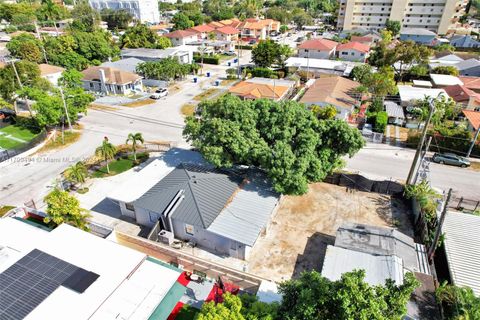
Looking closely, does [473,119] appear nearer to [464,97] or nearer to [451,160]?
[464,97]

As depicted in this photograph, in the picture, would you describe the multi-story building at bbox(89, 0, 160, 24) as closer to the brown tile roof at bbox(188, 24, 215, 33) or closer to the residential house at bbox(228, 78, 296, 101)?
the brown tile roof at bbox(188, 24, 215, 33)

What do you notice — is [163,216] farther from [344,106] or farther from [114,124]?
[344,106]

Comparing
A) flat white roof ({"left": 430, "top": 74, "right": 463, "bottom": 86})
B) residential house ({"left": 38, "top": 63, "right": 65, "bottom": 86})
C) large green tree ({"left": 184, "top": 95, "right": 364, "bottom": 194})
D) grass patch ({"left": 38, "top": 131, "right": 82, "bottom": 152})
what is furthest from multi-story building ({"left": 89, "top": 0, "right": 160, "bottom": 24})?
large green tree ({"left": 184, "top": 95, "right": 364, "bottom": 194})

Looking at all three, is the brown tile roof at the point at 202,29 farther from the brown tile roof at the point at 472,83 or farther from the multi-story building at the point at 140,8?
the brown tile roof at the point at 472,83

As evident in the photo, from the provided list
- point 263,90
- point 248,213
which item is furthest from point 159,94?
point 248,213

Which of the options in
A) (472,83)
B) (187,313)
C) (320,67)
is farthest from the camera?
(320,67)
